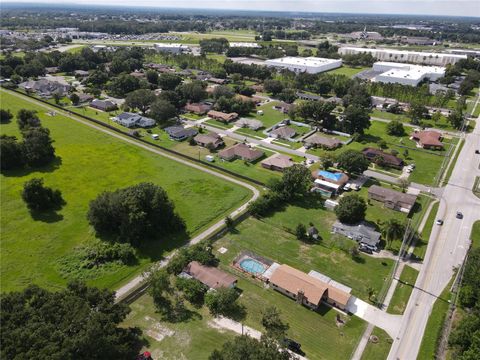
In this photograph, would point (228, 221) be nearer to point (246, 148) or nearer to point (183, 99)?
point (246, 148)

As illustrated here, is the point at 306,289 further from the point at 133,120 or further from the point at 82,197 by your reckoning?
the point at 133,120

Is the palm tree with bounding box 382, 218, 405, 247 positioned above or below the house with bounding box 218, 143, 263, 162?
above

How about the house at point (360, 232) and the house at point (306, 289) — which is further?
the house at point (360, 232)

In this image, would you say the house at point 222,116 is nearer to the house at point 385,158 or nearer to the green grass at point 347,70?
the house at point 385,158

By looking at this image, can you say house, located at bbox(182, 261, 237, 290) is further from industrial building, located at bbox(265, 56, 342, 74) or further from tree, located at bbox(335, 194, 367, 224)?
industrial building, located at bbox(265, 56, 342, 74)

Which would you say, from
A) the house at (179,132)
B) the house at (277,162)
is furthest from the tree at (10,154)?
the house at (277,162)

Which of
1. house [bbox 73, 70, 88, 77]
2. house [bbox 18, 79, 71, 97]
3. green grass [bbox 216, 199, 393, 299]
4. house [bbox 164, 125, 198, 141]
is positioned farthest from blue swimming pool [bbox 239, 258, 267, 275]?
house [bbox 73, 70, 88, 77]
